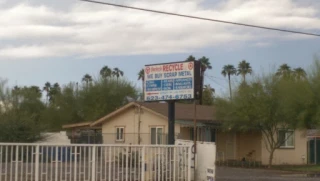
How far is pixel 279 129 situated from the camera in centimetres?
3881

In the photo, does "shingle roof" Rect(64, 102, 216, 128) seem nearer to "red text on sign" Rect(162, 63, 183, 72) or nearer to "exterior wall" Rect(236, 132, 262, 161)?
"exterior wall" Rect(236, 132, 262, 161)

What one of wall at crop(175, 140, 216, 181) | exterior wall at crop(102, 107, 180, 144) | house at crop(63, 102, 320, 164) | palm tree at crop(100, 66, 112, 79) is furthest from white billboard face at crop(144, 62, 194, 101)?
palm tree at crop(100, 66, 112, 79)

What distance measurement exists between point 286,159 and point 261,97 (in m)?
7.33

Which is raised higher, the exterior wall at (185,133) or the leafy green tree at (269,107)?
the leafy green tree at (269,107)

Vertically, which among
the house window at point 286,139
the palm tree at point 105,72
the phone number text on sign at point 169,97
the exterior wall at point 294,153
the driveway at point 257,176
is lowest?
the driveway at point 257,176

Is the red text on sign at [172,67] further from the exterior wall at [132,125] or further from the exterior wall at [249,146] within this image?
the exterior wall at [249,146]

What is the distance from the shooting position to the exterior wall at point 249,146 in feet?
136

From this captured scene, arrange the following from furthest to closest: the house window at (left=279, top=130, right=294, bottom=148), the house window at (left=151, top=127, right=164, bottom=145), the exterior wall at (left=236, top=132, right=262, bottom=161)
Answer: the exterior wall at (left=236, top=132, right=262, bottom=161), the house window at (left=279, top=130, right=294, bottom=148), the house window at (left=151, top=127, right=164, bottom=145)

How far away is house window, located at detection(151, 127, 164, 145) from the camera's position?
38.4 m

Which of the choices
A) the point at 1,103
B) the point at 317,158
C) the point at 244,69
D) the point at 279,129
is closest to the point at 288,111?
the point at 279,129

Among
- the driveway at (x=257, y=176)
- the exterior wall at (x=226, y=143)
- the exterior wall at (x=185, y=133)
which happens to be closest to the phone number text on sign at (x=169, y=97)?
the driveway at (x=257, y=176)

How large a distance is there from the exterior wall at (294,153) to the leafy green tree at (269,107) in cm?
168

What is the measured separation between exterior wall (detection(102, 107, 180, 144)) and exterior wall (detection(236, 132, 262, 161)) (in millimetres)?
5426

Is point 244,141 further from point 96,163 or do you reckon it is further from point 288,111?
point 96,163
